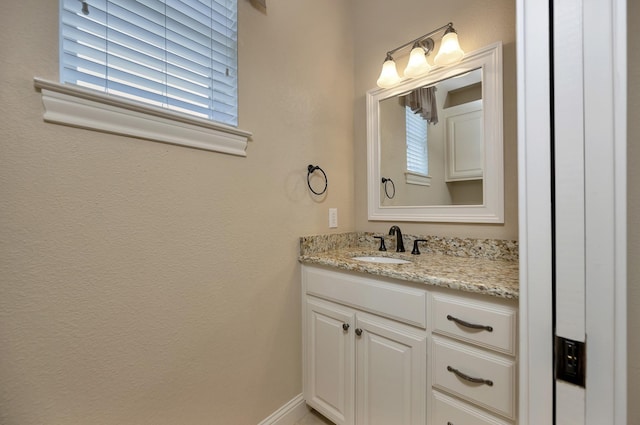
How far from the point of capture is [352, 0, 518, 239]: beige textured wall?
4.26 feet

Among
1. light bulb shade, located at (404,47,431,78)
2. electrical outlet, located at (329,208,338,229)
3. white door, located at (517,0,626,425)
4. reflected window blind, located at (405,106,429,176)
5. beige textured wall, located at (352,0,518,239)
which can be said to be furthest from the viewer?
electrical outlet, located at (329,208,338,229)

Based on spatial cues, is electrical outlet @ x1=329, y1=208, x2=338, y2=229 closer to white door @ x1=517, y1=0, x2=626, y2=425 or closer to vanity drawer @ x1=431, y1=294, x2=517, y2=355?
vanity drawer @ x1=431, y1=294, x2=517, y2=355

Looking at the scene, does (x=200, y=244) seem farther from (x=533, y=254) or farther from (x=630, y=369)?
(x=630, y=369)

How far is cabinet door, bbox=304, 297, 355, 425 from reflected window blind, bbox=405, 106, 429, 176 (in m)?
0.98

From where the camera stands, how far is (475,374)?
92 centimetres

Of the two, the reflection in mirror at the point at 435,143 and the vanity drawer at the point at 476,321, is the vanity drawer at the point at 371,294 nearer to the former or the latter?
the vanity drawer at the point at 476,321

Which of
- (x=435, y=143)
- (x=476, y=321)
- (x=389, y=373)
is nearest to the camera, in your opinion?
(x=476, y=321)

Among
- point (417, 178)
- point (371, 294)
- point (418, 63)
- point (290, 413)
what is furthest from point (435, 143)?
point (290, 413)

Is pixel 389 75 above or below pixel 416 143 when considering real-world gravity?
above

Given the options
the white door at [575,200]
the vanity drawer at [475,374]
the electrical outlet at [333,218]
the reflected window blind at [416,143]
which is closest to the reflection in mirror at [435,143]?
the reflected window blind at [416,143]

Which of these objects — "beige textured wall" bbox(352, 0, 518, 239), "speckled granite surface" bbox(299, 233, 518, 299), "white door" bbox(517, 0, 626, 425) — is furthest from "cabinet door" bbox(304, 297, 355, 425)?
"white door" bbox(517, 0, 626, 425)

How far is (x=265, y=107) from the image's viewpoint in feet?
4.50

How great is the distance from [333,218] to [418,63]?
1.05 m

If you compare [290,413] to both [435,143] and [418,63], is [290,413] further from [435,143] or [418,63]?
[418,63]
